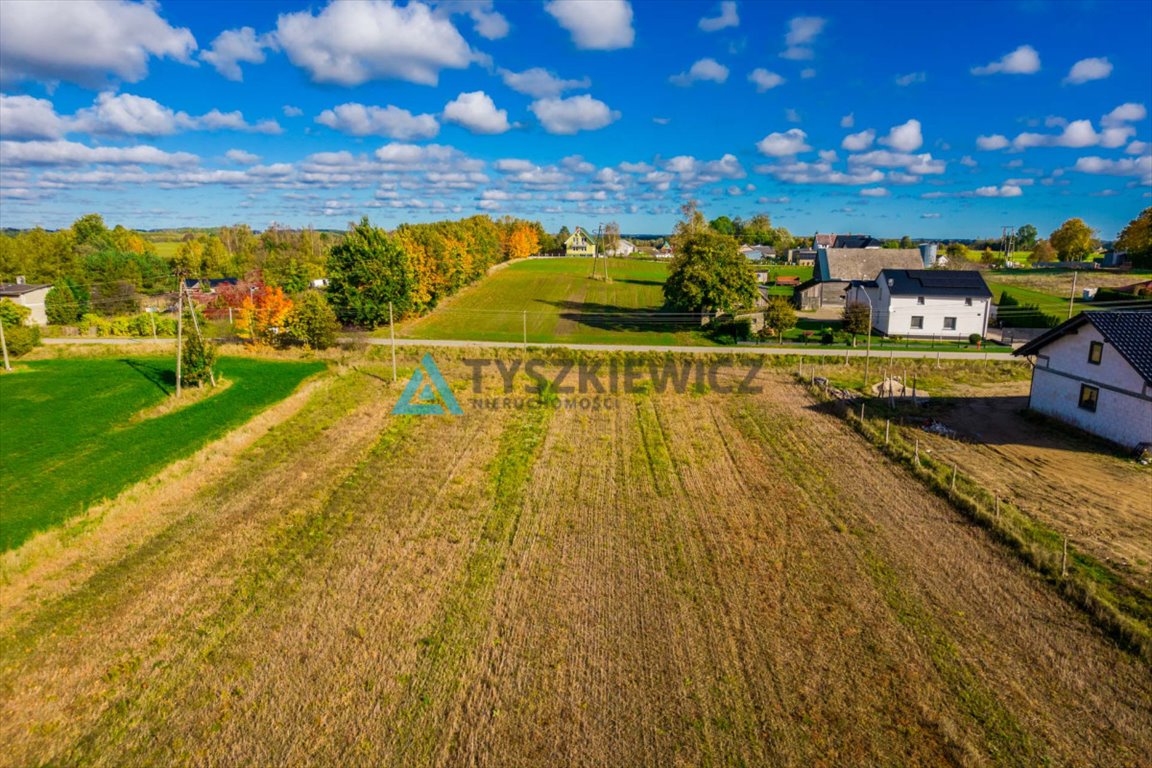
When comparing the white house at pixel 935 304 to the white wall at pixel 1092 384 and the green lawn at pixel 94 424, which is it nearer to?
the white wall at pixel 1092 384

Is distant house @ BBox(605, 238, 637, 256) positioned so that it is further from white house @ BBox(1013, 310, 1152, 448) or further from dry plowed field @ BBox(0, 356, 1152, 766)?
dry plowed field @ BBox(0, 356, 1152, 766)

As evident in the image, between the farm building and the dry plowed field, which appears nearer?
the dry plowed field

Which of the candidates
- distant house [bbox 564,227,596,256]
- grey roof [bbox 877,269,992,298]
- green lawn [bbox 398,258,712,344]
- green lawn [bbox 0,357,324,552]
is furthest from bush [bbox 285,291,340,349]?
distant house [bbox 564,227,596,256]

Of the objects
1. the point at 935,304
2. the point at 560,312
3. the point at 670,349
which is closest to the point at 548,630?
the point at 670,349

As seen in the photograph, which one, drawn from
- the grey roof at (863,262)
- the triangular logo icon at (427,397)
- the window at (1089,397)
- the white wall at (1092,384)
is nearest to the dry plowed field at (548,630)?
the triangular logo icon at (427,397)

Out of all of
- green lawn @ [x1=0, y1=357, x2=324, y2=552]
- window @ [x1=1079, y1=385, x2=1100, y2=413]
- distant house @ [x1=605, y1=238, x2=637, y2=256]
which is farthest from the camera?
distant house @ [x1=605, y1=238, x2=637, y2=256]

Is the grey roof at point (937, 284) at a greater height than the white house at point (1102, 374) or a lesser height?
greater

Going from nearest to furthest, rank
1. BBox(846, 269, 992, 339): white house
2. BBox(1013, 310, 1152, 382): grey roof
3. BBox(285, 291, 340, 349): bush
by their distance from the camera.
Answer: BBox(1013, 310, 1152, 382): grey roof, BBox(285, 291, 340, 349): bush, BBox(846, 269, 992, 339): white house
